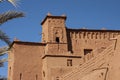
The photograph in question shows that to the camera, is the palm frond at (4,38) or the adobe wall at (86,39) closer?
the palm frond at (4,38)

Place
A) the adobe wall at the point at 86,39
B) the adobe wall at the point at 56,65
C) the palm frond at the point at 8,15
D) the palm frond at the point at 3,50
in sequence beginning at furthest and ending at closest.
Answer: the adobe wall at the point at 86,39 < the adobe wall at the point at 56,65 < the palm frond at the point at 3,50 < the palm frond at the point at 8,15

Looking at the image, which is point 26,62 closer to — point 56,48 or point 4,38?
point 56,48

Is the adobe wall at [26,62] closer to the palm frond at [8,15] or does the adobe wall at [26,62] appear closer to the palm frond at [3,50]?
the palm frond at [3,50]

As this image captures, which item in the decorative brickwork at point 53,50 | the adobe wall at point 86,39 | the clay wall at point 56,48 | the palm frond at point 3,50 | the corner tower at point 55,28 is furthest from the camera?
the adobe wall at point 86,39

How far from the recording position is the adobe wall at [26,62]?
34.0m

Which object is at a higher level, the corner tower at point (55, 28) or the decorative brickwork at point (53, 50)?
the corner tower at point (55, 28)

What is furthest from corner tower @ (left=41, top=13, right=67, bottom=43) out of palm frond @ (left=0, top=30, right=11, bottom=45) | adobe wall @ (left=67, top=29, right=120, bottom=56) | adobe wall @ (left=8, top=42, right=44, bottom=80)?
palm frond @ (left=0, top=30, right=11, bottom=45)

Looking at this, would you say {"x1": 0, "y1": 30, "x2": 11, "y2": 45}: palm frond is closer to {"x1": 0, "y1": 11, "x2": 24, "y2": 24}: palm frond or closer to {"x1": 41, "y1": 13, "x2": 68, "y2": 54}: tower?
{"x1": 0, "y1": 11, "x2": 24, "y2": 24}: palm frond

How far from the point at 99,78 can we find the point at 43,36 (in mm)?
17104

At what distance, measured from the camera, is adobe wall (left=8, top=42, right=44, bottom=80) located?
Result: 112 ft

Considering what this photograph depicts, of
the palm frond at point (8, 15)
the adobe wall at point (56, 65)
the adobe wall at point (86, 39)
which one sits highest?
the adobe wall at point (86, 39)

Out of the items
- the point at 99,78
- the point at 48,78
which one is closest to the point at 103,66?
the point at 99,78

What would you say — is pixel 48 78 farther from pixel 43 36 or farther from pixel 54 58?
pixel 43 36

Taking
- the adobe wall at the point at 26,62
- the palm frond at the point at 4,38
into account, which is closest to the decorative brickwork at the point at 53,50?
the adobe wall at the point at 26,62
